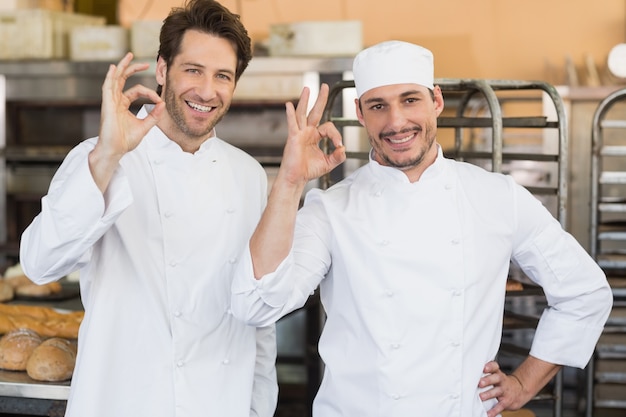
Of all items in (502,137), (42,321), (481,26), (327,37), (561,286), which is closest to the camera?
(561,286)

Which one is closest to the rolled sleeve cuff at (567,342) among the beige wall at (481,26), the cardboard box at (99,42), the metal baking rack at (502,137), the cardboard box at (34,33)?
the metal baking rack at (502,137)

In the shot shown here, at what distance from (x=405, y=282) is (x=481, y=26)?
4.17 m

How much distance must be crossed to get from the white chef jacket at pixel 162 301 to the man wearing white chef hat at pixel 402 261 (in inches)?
8.6

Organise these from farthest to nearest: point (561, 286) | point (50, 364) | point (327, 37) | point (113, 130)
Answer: point (327, 37) < point (50, 364) < point (561, 286) < point (113, 130)

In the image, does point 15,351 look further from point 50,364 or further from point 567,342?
point 567,342

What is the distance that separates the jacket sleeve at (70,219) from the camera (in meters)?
1.80

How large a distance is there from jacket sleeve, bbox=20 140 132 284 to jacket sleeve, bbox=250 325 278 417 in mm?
580

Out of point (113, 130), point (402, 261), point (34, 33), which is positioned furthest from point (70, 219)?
point (34, 33)

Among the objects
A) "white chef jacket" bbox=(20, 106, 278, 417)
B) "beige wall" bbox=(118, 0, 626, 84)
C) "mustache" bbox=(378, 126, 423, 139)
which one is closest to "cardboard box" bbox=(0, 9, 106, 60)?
"beige wall" bbox=(118, 0, 626, 84)

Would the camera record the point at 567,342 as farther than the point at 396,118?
Yes

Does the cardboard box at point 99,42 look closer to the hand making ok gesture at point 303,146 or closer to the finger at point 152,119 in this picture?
the finger at point 152,119

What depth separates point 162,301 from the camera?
6.88 feet

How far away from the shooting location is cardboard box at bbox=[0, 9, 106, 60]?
5121 mm

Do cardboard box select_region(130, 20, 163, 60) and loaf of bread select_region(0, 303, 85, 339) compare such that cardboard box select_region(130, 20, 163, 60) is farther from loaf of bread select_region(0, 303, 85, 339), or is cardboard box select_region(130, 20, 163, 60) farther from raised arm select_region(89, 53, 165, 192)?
raised arm select_region(89, 53, 165, 192)
